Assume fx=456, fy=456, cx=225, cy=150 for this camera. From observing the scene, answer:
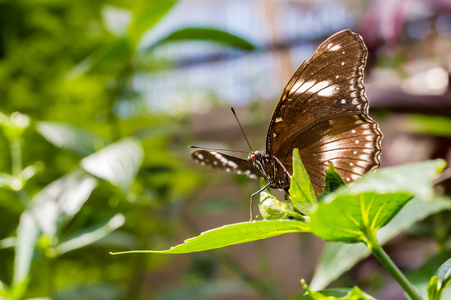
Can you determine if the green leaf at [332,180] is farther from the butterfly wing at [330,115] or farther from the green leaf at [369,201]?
the butterfly wing at [330,115]

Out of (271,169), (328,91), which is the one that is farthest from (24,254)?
(328,91)

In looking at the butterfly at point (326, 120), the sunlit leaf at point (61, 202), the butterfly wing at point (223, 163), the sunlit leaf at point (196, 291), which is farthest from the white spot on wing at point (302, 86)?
the sunlit leaf at point (196, 291)

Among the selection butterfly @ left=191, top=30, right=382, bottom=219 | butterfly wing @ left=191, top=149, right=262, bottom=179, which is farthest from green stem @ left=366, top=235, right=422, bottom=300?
butterfly wing @ left=191, top=149, right=262, bottom=179

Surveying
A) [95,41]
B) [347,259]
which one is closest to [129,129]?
[95,41]

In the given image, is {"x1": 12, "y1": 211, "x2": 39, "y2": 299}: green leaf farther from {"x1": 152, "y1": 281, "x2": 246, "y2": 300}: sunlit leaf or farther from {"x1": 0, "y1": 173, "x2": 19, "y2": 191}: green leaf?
{"x1": 152, "y1": 281, "x2": 246, "y2": 300}: sunlit leaf

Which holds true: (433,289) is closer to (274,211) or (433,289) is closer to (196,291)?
(274,211)

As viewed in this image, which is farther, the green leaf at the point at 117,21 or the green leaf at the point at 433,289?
the green leaf at the point at 117,21
